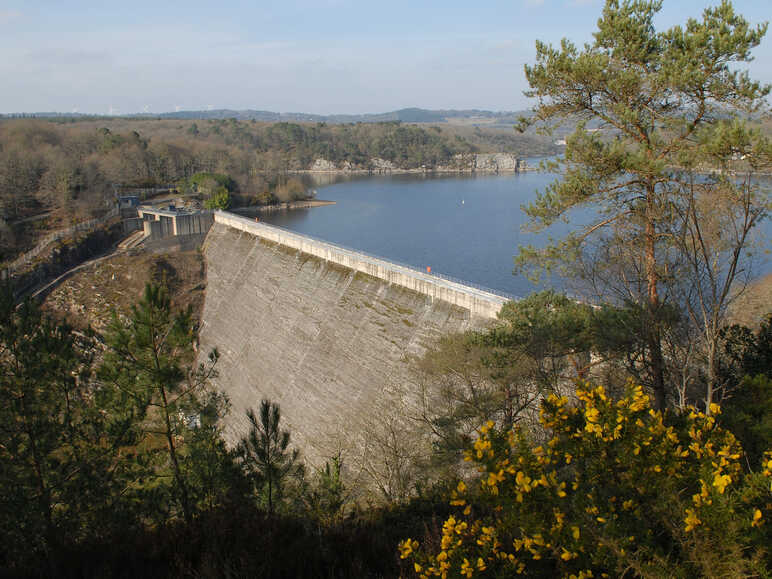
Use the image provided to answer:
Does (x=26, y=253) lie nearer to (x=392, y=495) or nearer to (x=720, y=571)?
(x=392, y=495)

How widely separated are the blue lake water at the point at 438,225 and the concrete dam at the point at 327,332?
3473mm

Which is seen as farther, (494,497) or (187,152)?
(187,152)

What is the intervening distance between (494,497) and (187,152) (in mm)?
54197

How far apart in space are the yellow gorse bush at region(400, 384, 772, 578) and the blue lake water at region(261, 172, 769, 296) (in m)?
10.7

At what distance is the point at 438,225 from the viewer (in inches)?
1351

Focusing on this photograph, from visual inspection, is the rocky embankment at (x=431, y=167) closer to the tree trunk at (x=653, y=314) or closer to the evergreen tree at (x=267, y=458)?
the tree trunk at (x=653, y=314)

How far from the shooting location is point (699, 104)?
5758 millimetres

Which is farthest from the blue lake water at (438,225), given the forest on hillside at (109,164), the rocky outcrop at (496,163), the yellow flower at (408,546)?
the rocky outcrop at (496,163)

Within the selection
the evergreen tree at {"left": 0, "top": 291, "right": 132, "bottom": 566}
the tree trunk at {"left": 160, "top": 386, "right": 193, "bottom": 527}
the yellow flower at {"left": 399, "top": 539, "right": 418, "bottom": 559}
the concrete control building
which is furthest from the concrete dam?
the yellow flower at {"left": 399, "top": 539, "right": 418, "bottom": 559}

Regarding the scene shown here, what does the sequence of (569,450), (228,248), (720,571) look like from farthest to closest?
(228,248)
(569,450)
(720,571)

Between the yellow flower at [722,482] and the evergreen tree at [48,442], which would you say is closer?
the yellow flower at [722,482]

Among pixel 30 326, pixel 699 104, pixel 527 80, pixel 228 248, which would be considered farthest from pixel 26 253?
pixel 699 104

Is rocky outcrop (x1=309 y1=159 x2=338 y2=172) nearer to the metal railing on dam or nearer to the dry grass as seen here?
the dry grass

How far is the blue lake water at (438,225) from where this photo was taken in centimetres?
2428
